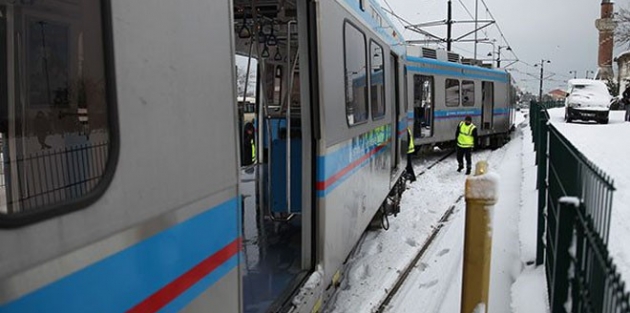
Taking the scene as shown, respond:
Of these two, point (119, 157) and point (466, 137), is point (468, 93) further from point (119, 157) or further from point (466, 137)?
point (119, 157)

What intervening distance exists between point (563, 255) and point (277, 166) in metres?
2.74

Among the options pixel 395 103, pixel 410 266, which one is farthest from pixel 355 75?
pixel 395 103

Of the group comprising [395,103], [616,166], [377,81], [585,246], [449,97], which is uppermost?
[377,81]

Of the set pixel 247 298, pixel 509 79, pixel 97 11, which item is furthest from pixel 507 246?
pixel 509 79

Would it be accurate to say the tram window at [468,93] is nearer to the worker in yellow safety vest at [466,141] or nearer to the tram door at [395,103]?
the worker in yellow safety vest at [466,141]

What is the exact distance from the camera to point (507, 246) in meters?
6.81

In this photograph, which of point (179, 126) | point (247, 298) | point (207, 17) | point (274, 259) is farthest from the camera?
point (274, 259)

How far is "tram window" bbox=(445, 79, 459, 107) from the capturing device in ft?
55.1

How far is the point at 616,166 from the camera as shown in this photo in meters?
10.7

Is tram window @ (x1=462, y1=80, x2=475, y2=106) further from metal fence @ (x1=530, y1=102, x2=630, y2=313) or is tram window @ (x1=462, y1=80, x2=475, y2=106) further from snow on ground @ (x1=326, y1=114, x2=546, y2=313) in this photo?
metal fence @ (x1=530, y1=102, x2=630, y2=313)

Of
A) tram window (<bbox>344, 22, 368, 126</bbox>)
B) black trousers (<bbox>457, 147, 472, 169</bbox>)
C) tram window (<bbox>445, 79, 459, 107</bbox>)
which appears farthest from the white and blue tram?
tram window (<bbox>445, 79, 459, 107</bbox>)

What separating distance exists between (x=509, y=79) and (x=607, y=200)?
20.9 metres

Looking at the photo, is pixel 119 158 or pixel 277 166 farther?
pixel 277 166

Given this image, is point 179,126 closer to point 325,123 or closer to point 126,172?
point 126,172
